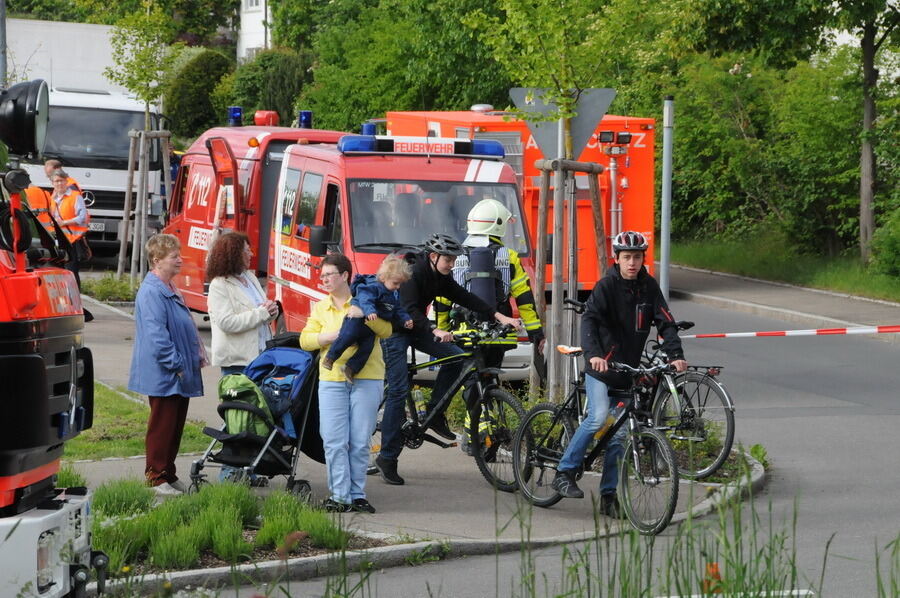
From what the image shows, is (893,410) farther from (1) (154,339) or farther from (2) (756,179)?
(2) (756,179)

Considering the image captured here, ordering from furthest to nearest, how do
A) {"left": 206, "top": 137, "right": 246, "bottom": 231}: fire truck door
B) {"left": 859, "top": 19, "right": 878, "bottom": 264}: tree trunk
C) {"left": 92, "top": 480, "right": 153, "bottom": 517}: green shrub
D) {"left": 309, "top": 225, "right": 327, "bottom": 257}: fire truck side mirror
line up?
{"left": 859, "top": 19, "right": 878, "bottom": 264}: tree trunk → {"left": 206, "top": 137, "right": 246, "bottom": 231}: fire truck door → {"left": 309, "top": 225, "right": 327, "bottom": 257}: fire truck side mirror → {"left": 92, "top": 480, "right": 153, "bottom": 517}: green shrub

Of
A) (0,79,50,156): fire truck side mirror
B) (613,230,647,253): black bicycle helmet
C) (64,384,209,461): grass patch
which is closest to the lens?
(0,79,50,156): fire truck side mirror

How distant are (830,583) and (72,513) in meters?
3.73

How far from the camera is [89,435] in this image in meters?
11.2

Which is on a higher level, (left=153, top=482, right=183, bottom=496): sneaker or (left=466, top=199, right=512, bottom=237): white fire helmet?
(left=466, top=199, right=512, bottom=237): white fire helmet

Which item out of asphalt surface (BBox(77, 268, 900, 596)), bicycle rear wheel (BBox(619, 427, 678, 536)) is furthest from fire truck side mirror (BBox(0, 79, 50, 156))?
bicycle rear wheel (BBox(619, 427, 678, 536))

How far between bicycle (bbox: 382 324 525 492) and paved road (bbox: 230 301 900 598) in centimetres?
163

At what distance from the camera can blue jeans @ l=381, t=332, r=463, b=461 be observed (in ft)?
32.3

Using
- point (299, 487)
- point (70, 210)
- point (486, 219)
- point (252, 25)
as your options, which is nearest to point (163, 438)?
point (299, 487)

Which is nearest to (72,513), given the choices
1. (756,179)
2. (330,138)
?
(330,138)

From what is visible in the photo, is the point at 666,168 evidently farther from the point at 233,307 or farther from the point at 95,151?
the point at 95,151

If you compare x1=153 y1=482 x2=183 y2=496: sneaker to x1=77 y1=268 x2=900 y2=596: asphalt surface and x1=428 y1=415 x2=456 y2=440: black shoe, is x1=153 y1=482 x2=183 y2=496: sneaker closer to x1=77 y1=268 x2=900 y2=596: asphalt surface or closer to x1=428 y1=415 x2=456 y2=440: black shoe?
x1=77 y1=268 x2=900 y2=596: asphalt surface

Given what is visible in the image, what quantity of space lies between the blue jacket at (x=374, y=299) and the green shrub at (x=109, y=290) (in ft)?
42.8

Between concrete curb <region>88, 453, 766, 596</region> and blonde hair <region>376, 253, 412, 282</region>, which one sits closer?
concrete curb <region>88, 453, 766, 596</region>
